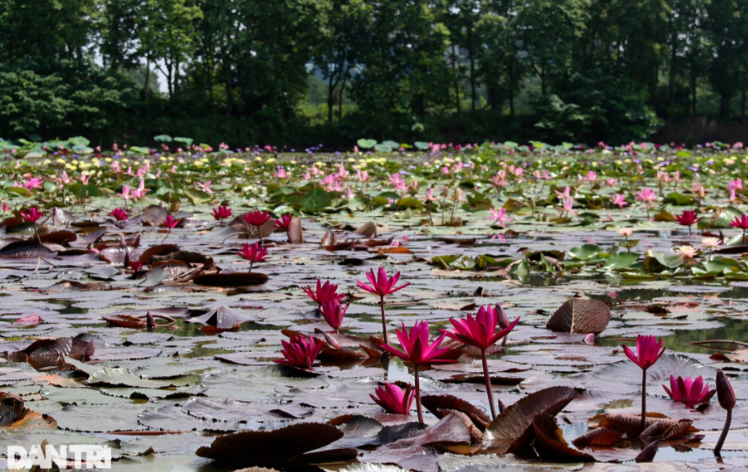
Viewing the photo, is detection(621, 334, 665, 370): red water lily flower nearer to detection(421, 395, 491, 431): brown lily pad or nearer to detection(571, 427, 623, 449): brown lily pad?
detection(571, 427, 623, 449): brown lily pad

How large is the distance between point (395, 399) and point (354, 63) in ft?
108

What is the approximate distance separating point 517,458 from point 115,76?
102 feet

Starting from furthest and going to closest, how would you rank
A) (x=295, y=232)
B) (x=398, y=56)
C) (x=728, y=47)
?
(x=728, y=47) < (x=398, y=56) < (x=295, y=232)

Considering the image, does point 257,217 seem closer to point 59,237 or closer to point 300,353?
point 59,237

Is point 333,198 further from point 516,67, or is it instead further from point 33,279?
point 516,67

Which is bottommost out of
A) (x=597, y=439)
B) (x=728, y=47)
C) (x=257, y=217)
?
(x=597, y=439)

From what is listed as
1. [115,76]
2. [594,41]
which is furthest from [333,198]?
[594,41]

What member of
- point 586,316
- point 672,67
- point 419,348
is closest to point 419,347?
point 419,348

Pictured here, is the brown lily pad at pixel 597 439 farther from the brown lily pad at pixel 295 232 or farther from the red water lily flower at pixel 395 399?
the brown lily pad at pixel 295 232

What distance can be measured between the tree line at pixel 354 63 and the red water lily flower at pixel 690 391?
2751cm

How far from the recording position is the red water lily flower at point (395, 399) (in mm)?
1165

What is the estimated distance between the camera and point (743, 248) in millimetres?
3139

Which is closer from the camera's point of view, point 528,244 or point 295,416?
point 295,416

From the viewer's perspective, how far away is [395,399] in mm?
1164
